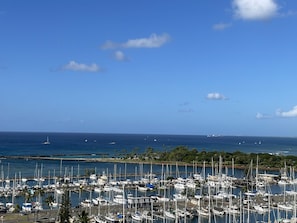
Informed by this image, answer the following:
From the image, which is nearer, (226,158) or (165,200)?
(165,200)

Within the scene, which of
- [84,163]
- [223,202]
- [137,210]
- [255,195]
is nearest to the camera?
[137,210]

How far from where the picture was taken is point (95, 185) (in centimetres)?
7331

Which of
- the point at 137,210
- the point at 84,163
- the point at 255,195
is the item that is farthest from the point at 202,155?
the point at 137,210

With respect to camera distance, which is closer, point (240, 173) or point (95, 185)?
point (95, 185)

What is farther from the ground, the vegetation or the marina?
the vegetation

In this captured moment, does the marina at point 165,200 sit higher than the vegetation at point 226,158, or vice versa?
the vegetation at point 226,158

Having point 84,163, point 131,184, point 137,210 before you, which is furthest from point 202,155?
point 137,210

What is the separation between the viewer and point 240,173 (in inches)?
3831

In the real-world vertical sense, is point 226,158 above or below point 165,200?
above

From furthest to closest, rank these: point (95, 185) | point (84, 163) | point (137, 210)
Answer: point (84, 163), point (95, 185), point (137, 210)

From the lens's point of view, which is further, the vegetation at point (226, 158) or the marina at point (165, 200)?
the vegetation at point (226, 158)

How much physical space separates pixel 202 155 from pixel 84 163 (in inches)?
1337

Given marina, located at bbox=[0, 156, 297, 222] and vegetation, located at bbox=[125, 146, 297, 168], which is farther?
vegetation, located at bbox=[125, 146, 297, 168]

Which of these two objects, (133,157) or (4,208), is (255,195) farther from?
(133,157)
